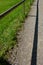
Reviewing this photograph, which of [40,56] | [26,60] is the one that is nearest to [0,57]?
[26,60]

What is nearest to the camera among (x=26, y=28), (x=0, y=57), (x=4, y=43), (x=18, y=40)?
(x=0, y=57)

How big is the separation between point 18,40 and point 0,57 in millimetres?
1839

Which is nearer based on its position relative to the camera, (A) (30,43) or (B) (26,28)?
(A) (30,43)

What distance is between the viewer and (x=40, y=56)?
6.02 meters

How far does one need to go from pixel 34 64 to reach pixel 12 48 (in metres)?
1.40

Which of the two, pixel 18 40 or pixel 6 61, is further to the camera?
pixel 18 40

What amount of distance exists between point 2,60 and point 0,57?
24 cm

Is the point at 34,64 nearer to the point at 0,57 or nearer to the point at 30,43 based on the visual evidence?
the point at 0,57

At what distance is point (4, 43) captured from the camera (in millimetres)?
7105

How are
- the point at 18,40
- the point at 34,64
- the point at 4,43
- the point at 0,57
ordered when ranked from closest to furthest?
the point at 34,64 → the point at 0,57 → the point at 4,43 → the point at 18,40

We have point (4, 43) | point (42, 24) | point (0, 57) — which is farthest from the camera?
point (42, 24)

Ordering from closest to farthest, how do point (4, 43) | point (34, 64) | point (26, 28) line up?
point (34, 64) → point (4, 43) → point (26, 28)

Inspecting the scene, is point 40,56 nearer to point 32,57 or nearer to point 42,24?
point 32,57

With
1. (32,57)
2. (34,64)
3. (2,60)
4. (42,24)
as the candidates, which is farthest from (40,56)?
(42,24)
